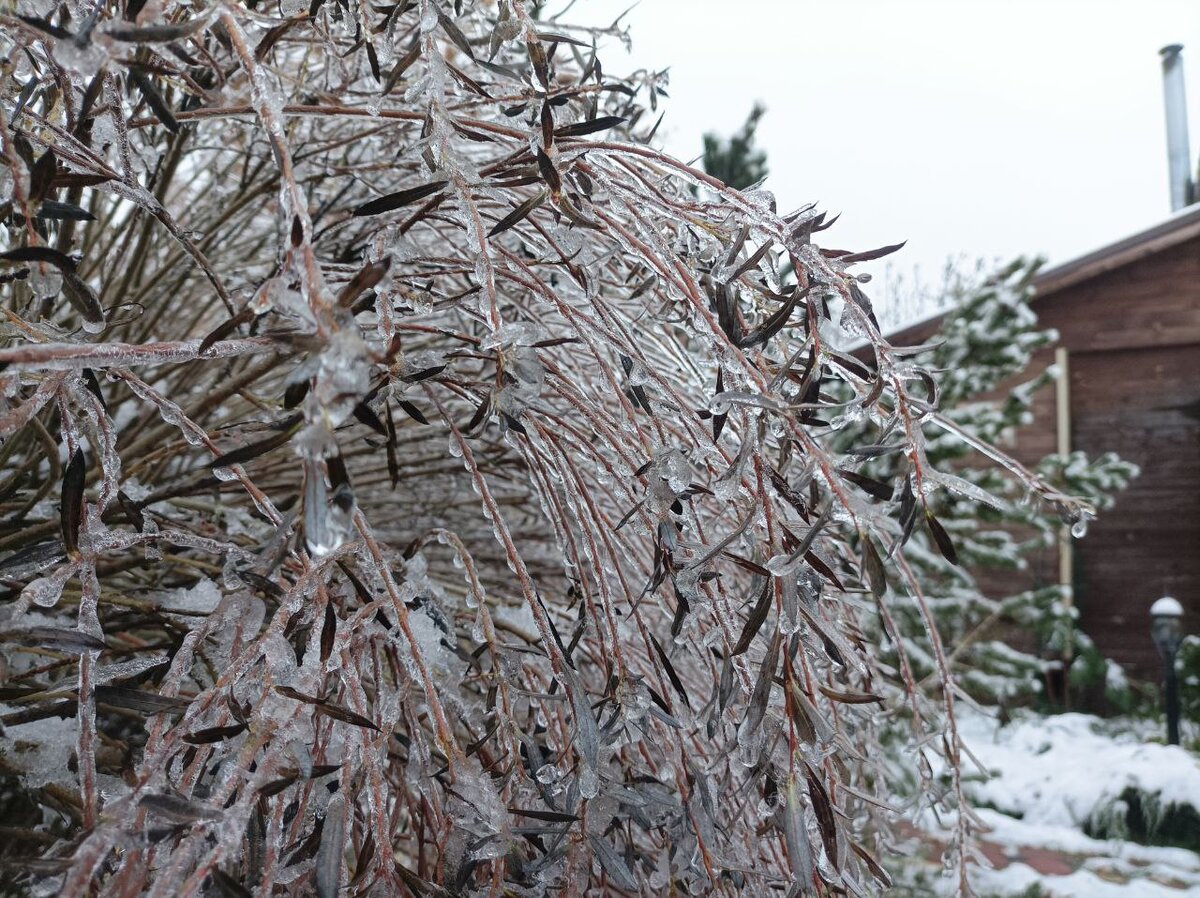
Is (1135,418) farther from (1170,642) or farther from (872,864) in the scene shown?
(872,864)

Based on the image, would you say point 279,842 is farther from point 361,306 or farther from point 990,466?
point 990,466

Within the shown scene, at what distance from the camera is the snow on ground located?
3.95 metres

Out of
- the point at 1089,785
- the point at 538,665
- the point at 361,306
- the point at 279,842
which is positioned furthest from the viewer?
the point at 1089,785

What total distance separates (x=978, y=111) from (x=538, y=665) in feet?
81.1

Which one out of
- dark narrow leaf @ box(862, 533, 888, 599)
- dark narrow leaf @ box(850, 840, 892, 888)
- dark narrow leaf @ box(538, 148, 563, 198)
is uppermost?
dark narrow leaf @ box(538, 148, 563, 198)

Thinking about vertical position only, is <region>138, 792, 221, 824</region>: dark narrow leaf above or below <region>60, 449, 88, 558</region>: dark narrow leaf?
below

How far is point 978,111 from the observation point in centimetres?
2183

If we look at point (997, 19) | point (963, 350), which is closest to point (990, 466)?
point (963, 350)

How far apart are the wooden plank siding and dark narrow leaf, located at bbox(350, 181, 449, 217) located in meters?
7.08

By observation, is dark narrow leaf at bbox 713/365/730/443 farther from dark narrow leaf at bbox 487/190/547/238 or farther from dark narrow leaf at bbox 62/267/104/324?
dark narrow leaf at bbox 62/267/104/324

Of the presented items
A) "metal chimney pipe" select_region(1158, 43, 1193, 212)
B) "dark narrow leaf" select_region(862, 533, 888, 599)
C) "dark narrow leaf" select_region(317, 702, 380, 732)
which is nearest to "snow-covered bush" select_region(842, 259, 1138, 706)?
"dark narrow leaf" select_region(862, 533, 888, 599)

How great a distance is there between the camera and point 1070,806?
492 centimetres

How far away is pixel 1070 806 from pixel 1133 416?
4.05 metres

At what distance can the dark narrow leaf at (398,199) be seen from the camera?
785 millimetres
